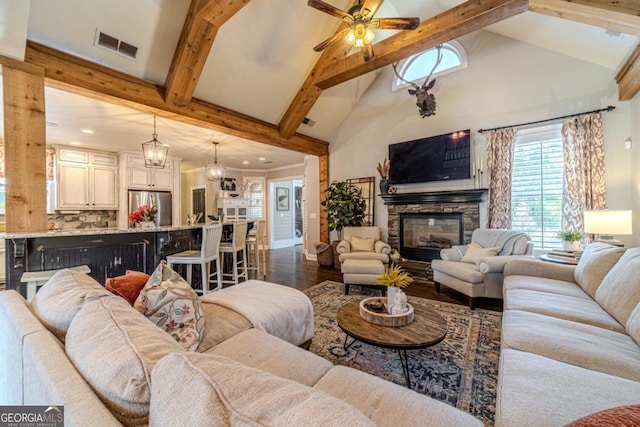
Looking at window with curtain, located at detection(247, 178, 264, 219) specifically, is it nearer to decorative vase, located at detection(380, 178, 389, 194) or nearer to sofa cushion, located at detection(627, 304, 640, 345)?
decorative vase, located at detection(380, 178, 389, 194)

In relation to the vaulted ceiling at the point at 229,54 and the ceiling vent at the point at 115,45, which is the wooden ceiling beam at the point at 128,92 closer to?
the vaulted ceiling at the point at 229,54

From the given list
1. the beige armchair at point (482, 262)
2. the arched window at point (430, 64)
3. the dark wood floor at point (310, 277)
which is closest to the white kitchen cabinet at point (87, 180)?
the dark wood floor at point (310, 277)

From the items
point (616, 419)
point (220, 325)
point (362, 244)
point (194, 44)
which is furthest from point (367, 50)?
point (616, 419)

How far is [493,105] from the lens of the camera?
4188mm

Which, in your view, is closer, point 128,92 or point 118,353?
point 118,353

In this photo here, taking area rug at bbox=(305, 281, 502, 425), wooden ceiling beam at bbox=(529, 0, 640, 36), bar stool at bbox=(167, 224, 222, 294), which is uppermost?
wooden ceiling beam at bbox=(529, 0, 640, 36)

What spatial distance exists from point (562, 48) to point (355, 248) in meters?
3.99

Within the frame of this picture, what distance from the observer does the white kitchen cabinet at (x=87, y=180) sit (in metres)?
4.76

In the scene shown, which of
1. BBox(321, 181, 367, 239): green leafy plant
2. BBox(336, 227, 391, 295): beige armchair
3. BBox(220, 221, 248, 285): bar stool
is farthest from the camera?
BBox(321, 181, 367, 239): green leafy plant

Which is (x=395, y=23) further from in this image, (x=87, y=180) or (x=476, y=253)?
(x=87, y=180)

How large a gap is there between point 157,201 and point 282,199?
3.76m

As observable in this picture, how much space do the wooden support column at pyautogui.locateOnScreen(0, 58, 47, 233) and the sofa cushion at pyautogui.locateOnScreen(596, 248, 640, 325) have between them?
4398 mm

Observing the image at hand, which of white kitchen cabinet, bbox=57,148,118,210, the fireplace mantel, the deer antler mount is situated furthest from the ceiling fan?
white kitchen cabinet, bbox=57,148,118,210

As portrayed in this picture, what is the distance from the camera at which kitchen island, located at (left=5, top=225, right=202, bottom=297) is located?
2.03 m
